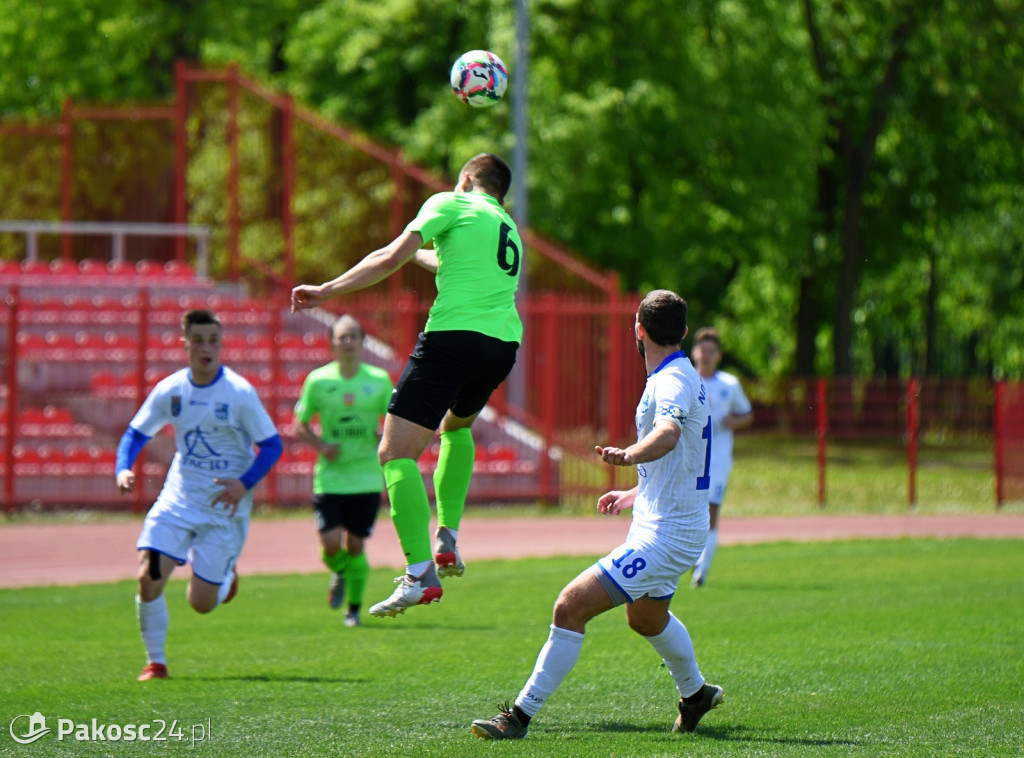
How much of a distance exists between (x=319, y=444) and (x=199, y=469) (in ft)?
8.06

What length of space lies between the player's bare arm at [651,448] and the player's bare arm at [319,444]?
5.31 metres

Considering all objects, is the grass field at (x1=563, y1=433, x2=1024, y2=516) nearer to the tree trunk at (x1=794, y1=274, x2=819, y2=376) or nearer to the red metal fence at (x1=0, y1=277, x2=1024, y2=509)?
the red metal fence at (x1=0, y1=277, x2=1024, y2=509)

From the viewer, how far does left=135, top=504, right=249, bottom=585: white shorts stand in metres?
8.44

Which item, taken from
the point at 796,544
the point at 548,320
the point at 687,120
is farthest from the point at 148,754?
the point at 687,120

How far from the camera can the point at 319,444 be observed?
11.1 m

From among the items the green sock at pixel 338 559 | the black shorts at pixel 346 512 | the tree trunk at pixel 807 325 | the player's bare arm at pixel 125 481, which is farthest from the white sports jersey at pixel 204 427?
the tree trunk at pixel 807 325

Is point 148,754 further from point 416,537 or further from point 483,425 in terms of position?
point 483,425

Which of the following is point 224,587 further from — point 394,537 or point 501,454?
point 501,454

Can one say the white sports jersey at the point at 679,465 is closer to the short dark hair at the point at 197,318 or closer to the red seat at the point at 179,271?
the short dark hair at the point at 197,318

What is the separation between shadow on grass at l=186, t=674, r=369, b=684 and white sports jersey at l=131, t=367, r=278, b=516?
1000mm

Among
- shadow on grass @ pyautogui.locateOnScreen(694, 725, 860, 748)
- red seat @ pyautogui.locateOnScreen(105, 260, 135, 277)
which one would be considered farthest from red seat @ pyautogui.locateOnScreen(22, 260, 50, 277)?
shadow on grass @ pyautogui.locateOnScreen(694, 725, 860, 748)

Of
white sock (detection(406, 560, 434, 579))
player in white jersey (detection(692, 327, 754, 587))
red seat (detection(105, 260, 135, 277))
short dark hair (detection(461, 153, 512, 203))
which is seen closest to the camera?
white sock (detection(406, 560, 434, 579))

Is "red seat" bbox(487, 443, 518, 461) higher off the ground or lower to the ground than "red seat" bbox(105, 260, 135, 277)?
lower

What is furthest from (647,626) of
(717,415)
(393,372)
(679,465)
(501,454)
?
(393,372)
